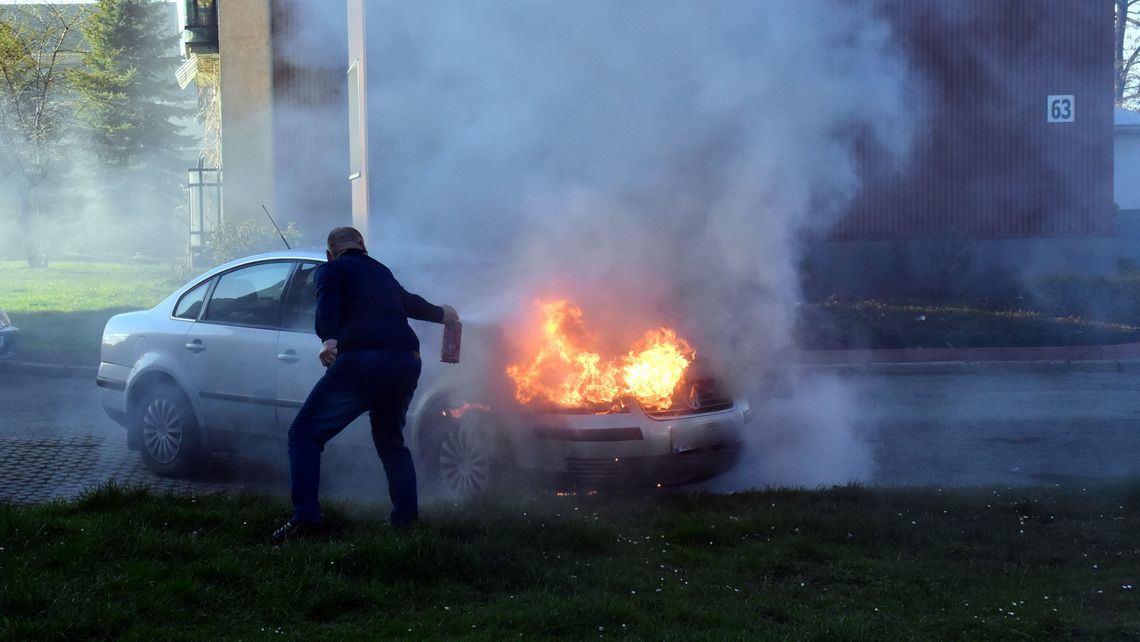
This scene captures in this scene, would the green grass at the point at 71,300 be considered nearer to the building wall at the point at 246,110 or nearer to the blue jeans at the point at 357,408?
the building wall at the point at 246,110

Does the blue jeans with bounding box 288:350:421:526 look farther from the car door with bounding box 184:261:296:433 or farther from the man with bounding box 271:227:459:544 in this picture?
the car door with bounding box 184:261:296:433

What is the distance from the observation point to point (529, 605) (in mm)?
3912

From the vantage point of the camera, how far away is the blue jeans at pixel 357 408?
4848 mm

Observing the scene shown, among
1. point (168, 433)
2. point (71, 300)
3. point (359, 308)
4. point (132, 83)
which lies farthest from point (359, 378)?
point (132, 83)

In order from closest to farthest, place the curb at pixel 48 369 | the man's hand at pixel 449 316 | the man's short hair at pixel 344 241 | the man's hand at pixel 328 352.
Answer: the man's hand at pixel 328 352, the man's short hair at pixel 344 241, the man's hand at pixel 449 316, the curb at pixel 48 369

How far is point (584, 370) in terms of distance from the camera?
575 cm

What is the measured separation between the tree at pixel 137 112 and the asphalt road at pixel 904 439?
33.4 metres

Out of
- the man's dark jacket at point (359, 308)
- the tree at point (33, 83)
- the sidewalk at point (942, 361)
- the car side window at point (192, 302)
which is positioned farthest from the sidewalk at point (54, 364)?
the tree at point (33, 83)

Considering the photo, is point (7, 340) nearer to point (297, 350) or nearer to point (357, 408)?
point (297, 350)

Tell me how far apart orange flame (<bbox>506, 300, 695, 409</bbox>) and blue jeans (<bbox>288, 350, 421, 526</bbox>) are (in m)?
0.89

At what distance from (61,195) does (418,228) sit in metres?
38.2

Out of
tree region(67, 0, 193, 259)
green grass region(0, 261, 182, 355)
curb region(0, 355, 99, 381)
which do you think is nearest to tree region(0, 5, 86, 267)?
green grass region(0, 261, 182, 355)

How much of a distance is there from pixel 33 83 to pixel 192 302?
18.2 meters

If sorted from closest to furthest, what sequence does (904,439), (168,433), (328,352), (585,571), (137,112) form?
(585,571) < (328,352) < (168,433) < (904,439) < (137,112)
